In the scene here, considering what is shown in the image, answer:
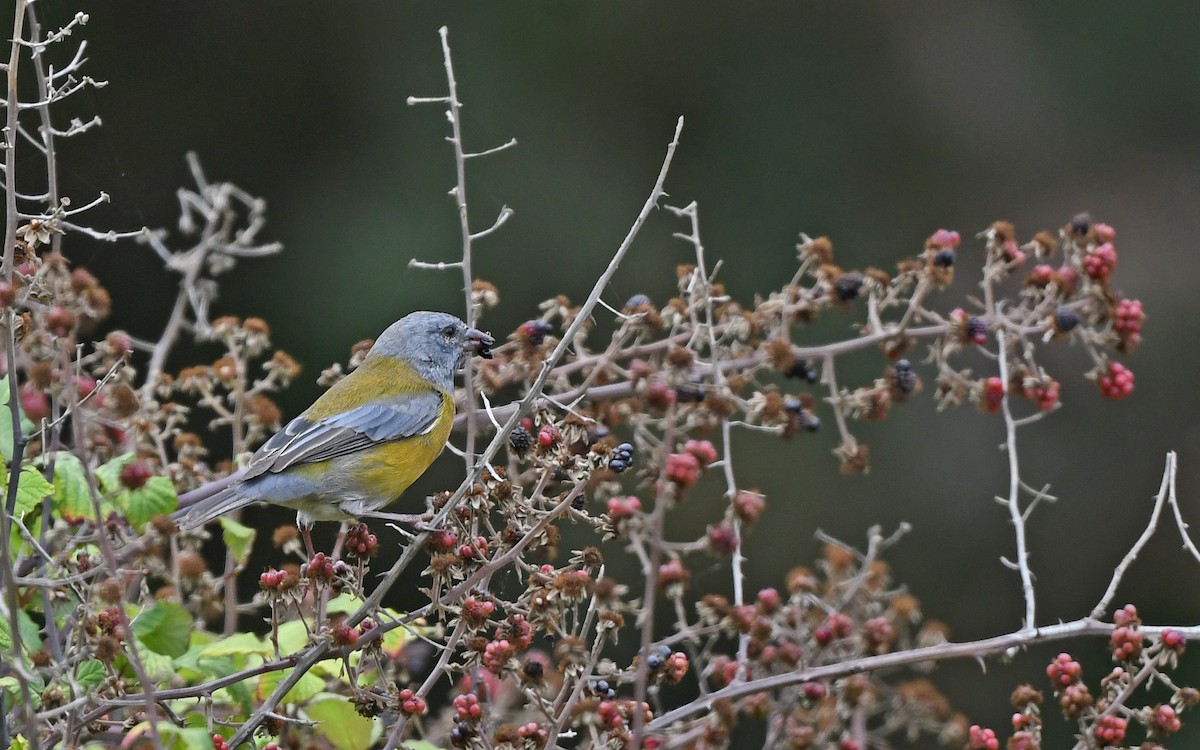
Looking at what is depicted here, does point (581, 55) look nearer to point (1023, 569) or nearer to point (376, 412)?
point (376, 412)

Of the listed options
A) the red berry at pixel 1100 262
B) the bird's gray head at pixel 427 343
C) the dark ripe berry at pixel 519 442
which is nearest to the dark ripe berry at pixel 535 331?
the dark ripe berry at pixel 519 442

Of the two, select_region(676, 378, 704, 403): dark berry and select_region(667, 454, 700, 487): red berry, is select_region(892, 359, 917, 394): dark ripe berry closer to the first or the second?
select_region(676, 378, 704, 403): dark berry

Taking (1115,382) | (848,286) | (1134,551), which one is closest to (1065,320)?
(1115,382)

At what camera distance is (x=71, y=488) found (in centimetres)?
227

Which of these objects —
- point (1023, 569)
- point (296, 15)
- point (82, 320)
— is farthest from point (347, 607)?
point (296, 15)

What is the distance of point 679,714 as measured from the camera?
2174 mm

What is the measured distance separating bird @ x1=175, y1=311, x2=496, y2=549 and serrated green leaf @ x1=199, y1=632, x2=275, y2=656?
1.49 ft

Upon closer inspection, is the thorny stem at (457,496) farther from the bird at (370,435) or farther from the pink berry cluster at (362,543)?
the bird at (370,435)

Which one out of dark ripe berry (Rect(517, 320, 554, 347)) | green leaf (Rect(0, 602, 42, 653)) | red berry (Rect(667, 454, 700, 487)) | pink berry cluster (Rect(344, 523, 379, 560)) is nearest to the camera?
red berry (Rect(667, 454, 700, 487))

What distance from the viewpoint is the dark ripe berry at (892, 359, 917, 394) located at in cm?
272

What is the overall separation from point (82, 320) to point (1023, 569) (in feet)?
5.42

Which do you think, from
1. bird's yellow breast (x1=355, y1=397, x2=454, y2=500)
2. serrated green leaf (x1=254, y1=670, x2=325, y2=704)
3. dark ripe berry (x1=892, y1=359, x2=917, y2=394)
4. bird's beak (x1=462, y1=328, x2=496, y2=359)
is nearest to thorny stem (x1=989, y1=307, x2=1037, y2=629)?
dark ripe berry (x1=892, y1=359, x2=917, y2=394)

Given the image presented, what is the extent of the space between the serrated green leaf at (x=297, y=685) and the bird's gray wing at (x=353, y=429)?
793 millimetres

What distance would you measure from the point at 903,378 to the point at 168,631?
1469 mm
